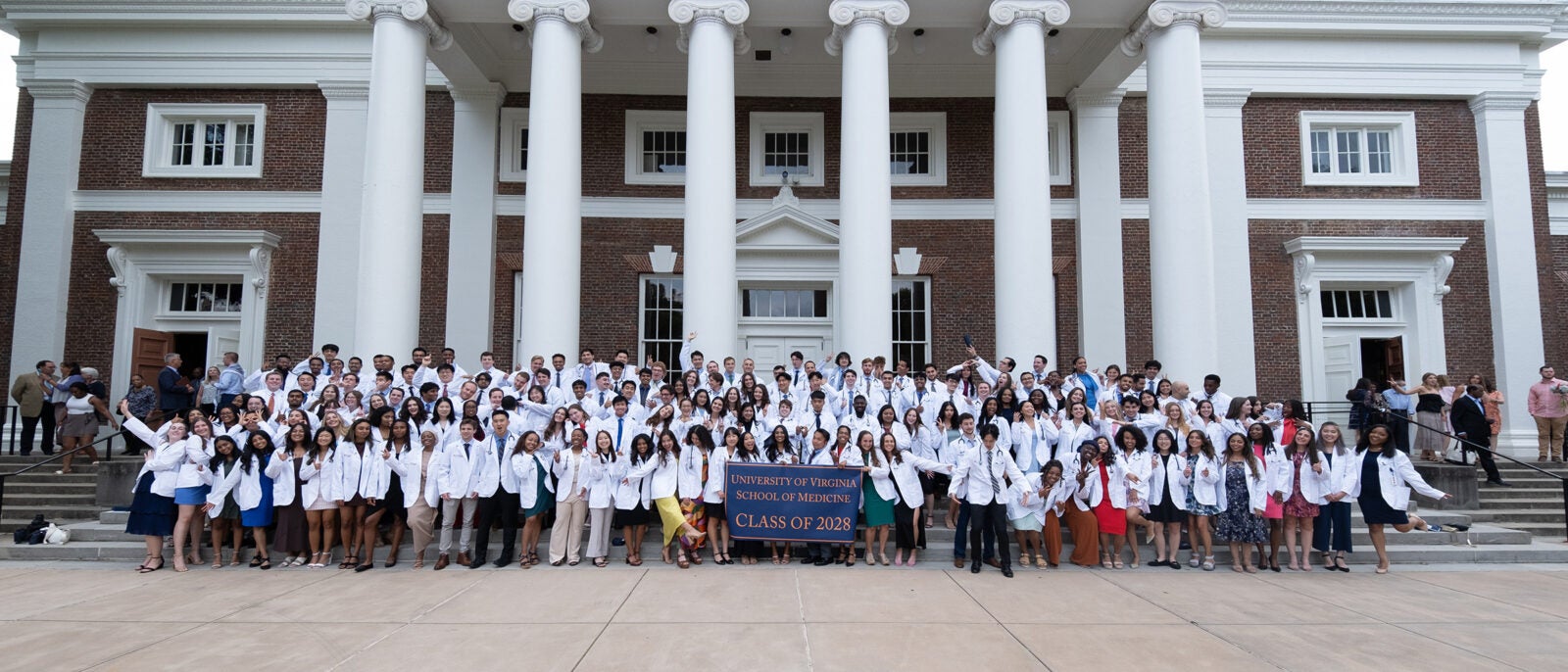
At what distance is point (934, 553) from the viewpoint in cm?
984

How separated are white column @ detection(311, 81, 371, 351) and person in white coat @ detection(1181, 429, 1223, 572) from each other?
15.4m

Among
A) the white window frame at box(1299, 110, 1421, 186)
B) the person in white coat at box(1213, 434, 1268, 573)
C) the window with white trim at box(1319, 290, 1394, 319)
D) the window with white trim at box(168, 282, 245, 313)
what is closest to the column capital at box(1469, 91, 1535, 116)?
the white window frame at box(1299, 110, 1421, 186)

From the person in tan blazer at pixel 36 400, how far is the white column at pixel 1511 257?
87.6ft

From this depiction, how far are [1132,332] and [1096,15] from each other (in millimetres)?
6478

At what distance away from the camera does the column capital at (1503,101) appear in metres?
18.3

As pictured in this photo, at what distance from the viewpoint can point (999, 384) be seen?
1142 centimetres

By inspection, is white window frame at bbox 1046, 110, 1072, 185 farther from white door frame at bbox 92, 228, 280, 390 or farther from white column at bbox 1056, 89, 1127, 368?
white door frame at bbox 92, 228, 280, 390

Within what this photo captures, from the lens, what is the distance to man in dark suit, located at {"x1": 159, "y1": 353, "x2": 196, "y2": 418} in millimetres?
13438

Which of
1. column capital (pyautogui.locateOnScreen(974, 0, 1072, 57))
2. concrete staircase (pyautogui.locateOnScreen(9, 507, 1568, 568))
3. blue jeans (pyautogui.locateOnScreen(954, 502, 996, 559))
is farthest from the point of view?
column capital (pyautogui.locateOnScreen(974, 0, 1072, 57))

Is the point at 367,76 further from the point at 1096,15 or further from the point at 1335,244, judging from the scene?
the point at 1335,244

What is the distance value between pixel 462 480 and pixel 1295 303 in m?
16.7

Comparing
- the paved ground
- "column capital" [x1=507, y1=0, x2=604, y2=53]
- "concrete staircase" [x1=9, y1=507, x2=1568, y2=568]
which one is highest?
"column capital" [x1=507, y1=0, x2=604, y2=53]

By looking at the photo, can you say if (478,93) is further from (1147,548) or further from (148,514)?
(1147,548)

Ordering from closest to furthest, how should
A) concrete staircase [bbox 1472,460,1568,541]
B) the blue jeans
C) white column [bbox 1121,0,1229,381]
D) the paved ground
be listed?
1. the paved ground
2. the blue jeans
3. concrete staircase [bbox 1472,460,1568,541]
4. white column [bbox 1121,0,1229,381]
